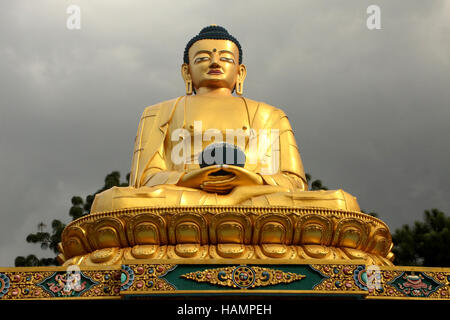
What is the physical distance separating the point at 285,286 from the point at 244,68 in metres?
4.11

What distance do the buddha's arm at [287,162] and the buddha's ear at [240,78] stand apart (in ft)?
2.11

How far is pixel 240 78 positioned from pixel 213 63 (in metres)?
0.49

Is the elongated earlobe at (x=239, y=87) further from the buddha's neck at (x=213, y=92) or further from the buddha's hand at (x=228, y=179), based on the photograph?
the buddha's hand at (x=228, y=179)

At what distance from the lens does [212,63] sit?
754 centimetres

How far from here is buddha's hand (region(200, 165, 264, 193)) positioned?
19.0 feet

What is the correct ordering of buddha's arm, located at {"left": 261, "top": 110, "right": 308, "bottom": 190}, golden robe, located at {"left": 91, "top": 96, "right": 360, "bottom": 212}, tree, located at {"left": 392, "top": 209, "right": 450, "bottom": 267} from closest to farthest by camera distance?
golden robe, located at {"left": 91, "top": 96, "right": 360, "bottom": 212}
buddha's arm, located at {"left": 261, "top": 110, "right": 308, "bottom": 190}
tree, located at {"left": 392, "top": 209, "right": 450, "bottom": 267}

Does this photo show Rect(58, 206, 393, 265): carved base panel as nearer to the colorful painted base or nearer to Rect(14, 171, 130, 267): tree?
the colorful painted base

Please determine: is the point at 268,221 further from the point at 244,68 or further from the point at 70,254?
the point at 244,68

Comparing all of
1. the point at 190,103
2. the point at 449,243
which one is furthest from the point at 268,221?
the point at 449,243

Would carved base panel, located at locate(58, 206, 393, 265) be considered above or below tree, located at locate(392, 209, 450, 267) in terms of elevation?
above

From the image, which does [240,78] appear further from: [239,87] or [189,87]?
[189,87]

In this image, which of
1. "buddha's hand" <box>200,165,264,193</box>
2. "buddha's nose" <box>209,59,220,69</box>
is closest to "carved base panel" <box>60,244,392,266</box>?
"buddha's hand" <box>200,165,264,193</box>

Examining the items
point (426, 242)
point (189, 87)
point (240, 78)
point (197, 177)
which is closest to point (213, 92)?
point (189, 87)

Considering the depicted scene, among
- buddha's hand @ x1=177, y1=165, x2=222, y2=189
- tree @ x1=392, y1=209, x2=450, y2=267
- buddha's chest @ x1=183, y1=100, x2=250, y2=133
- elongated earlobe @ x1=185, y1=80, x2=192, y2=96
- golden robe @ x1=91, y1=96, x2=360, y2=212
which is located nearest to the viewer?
golden robe @ x1=91, y1=96, x2=360, y2=212
